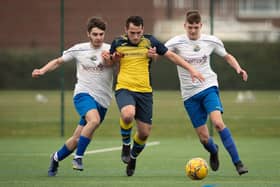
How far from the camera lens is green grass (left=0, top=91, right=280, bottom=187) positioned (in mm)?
11562

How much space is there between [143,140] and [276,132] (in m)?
9.44

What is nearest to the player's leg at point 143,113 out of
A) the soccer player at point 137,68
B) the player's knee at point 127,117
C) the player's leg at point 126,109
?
the soccer player at point 137,68

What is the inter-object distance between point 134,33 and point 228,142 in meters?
1.82

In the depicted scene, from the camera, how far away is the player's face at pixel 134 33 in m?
12.0

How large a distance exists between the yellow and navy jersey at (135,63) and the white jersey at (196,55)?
592 mm

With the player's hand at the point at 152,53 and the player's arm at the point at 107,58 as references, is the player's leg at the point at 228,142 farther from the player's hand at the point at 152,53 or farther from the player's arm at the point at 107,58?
the player's arm at the point at 107,58

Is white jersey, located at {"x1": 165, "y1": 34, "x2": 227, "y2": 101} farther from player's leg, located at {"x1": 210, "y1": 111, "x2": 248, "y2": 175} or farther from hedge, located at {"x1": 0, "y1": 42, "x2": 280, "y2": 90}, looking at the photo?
hedge, located at {"x1": 0, "y1": 42, "x2": 280, "y2": 90}

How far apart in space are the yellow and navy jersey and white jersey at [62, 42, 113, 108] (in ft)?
0.85

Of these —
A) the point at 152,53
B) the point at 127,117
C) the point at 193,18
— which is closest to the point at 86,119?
the point at 127,117

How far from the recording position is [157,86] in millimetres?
27594

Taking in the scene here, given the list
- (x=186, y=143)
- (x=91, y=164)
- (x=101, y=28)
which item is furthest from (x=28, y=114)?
(x=101, y=28)

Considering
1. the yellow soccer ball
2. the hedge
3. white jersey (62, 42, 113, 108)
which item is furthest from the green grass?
white jersey (62, 42, 113, 108)

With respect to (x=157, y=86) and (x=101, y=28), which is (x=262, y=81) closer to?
(x=157, y=86)

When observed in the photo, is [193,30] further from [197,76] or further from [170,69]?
[170,69]
